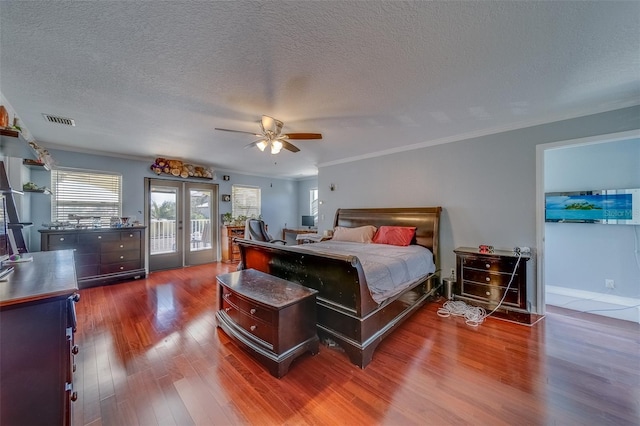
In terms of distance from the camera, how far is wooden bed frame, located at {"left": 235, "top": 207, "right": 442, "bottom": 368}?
209cm

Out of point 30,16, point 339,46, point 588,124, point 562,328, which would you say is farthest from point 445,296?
point 30,16

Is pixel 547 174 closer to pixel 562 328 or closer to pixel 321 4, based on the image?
pixel 562 328

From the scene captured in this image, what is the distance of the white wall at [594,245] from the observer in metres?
3.13

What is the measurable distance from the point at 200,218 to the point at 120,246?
1858mm

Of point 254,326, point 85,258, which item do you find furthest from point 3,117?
point 85,258

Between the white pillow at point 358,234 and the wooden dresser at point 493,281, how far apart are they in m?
1.42

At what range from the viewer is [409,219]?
13.6 ft

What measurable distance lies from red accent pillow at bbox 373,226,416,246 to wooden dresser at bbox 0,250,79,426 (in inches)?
145

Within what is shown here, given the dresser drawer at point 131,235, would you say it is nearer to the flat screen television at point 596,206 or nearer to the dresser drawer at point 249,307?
the dresser drawer at point 249,307

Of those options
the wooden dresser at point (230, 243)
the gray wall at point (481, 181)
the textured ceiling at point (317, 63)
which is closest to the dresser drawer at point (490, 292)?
the gray wall at point (481, 181)

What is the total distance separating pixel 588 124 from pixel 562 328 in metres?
2.46

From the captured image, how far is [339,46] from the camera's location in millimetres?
1739

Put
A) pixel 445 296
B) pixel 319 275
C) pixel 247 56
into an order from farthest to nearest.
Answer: pixel 445 296
pixel 319 275
pixel 247 56

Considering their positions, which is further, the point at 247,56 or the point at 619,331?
the point at 619,331
